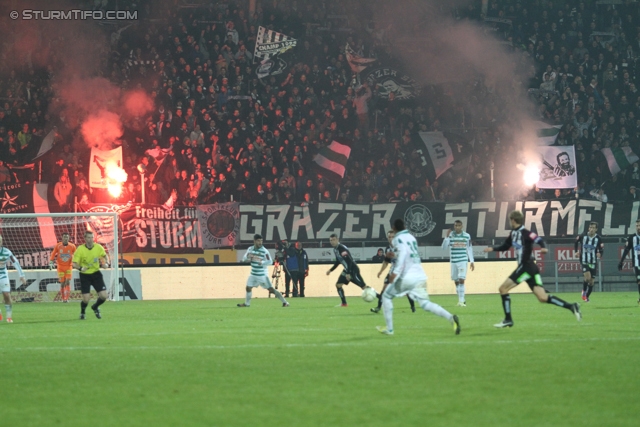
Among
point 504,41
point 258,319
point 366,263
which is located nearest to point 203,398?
point 258,319

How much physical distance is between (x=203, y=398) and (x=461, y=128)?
104ft

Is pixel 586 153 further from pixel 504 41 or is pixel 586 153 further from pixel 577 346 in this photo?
pixel 577 346

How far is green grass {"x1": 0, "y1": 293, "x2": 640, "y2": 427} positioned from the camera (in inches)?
300

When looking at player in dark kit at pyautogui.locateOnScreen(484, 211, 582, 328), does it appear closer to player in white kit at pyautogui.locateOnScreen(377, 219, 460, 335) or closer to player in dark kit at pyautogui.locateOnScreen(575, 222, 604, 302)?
player in white kit at pyautogui.locateOnScreen(377, 219, 460, 335)

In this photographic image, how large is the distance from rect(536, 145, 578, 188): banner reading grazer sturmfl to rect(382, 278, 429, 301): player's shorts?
23.2m

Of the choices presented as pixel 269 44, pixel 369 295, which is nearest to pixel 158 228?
pixel 269 44

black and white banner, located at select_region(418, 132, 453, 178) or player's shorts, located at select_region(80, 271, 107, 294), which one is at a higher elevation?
black and white banner, located at select_region(418, 132, 453, 178)

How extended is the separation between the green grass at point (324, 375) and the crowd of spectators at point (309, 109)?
1755cm

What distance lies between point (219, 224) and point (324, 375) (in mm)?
22803

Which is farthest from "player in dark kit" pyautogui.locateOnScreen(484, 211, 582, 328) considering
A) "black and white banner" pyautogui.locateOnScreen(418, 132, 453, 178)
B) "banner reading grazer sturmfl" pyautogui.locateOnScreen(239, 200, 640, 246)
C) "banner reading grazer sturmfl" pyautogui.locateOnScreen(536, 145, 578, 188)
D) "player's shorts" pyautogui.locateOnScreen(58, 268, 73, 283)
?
"banner reading grazer sturmfl" pyautogui.locateOnScreen(536, 145, 578, 188)

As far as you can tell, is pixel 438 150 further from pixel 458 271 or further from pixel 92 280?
pixel 92 280

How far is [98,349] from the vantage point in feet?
43.7

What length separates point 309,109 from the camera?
38.2m

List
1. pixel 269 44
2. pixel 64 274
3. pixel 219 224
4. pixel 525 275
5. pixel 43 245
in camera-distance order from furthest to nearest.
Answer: pixel 269 44 → pixel 43 245 → pixel 219 224 → pixel 64 274 → pixel 525 275
